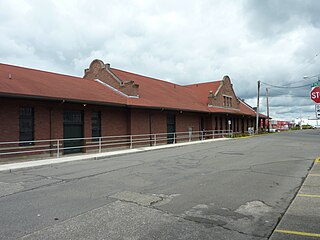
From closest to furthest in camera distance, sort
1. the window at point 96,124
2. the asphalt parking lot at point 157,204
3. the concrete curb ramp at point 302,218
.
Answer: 1. the concrete curb ramp at point 302,218
2. the asphalt parking lot at point 157,204
3. the window at point 96,124

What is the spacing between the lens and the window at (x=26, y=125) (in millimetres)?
15102

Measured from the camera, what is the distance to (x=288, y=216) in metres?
5.17

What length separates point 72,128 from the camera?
17875mm

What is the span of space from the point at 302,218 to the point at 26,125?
14.5 m

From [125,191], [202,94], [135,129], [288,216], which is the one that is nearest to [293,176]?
[288,216]

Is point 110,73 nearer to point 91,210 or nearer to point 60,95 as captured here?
point 60,95

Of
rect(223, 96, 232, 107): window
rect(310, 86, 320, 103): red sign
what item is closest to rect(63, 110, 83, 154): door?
rect(310, 86, 320, 103): red sign

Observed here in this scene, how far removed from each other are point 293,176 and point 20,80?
1542 cm

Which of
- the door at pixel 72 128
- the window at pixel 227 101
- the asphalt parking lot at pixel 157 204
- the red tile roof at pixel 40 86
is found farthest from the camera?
the window at pixel 227 101

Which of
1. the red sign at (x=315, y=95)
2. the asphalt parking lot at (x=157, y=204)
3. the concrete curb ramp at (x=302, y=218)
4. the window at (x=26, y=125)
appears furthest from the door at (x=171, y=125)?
the concrete curb ramp at (x=302, y=218)

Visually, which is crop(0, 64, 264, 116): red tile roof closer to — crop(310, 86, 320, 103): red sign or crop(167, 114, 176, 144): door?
crop(167, 114, 176, 144): door

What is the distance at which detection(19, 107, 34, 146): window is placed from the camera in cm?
1510

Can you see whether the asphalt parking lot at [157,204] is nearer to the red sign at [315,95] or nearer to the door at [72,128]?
the red sign at [315,95]

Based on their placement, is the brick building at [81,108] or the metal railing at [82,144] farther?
the brick building at [81,108]
